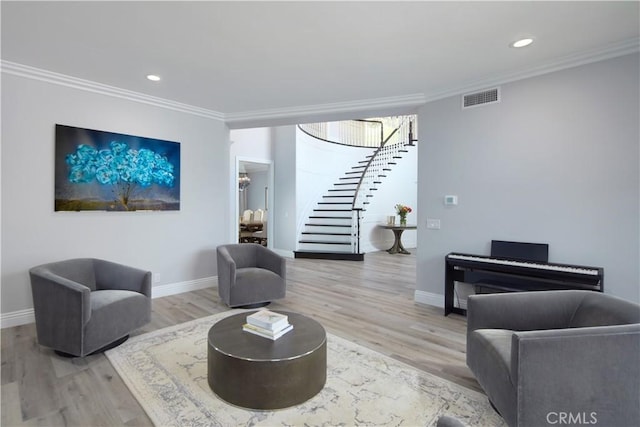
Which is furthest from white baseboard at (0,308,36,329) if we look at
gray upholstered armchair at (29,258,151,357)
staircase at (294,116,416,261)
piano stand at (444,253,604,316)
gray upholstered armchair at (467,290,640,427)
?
staircase at (294,116,416,261)

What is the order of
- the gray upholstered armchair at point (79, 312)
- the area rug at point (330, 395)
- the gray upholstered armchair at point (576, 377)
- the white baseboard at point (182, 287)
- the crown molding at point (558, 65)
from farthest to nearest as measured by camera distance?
the white baseboard at point (182, 287)
the crown molding at point (558, 65)
the gray upholstered armchair at point (79, 312)
the area rug at point (330, 395)
the gray upholstered armchair at point (576, 377)

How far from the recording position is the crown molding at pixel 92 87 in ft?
11.0

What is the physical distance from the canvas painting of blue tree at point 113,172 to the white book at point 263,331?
275 centimetres

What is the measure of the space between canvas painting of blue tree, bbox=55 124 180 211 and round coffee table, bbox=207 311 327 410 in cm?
271

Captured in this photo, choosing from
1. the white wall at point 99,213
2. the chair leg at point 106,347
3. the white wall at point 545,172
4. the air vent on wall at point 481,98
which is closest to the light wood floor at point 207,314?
the chair leg at point 106,347

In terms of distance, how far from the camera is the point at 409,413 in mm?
2080

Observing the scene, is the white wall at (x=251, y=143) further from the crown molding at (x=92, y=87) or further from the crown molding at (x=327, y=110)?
the crown molding at (x=92, y=87)

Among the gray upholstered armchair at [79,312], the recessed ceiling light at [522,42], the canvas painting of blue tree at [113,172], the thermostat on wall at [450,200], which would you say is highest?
the recessed ceiling light at [522,42]

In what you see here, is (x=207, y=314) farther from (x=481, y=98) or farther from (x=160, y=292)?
(x=481, y=98)

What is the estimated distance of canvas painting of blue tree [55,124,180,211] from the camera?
3684 millimetres

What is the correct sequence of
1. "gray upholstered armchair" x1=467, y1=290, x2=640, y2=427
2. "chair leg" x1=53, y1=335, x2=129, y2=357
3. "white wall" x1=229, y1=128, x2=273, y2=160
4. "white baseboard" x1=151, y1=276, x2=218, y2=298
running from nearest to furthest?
1. "gray upholstered armchair" x1=467, y1=290, x2=640, y2=427
2. "chair leg" x1=53, y1=335, x2=129, y2=357
3. "white baseboard" x1=151, y1=276, x2=218, y2=298
4. "white wall" x1=229, y1=128, x2=273, y2=160

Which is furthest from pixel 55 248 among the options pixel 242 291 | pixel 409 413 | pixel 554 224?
pixel 554 224

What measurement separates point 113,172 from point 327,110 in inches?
112

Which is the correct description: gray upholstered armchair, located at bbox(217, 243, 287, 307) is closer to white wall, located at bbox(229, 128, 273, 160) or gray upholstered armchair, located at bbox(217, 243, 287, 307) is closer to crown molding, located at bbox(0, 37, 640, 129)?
crown molding, located at bbox(0, 37, 640, 129)
